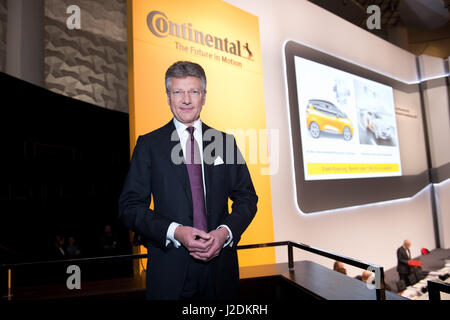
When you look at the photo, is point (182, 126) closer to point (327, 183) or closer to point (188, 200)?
point (188, 200)

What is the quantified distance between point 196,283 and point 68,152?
431 cm

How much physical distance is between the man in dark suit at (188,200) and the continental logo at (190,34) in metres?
1.54

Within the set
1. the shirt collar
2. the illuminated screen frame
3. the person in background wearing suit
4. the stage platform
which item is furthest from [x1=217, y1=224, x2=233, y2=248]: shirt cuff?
the person in background wearing suit

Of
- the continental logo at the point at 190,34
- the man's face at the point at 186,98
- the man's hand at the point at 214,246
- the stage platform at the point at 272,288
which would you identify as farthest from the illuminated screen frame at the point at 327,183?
the man's hand at the point at 214,246

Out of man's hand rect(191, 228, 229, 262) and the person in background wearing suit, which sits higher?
man's hand rect(191, 228, 229, 262)

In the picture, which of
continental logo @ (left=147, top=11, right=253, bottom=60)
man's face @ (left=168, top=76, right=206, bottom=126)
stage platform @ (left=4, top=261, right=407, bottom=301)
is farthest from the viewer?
continental logo @ (left=147, top=11, right=253, bottom=60)

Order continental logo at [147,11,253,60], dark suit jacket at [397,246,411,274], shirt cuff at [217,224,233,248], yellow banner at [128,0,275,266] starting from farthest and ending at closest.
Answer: dark suit jacket at [397,246,411,274] < continental logo at [147,11,253,60] < yellow banner at [128,0,275,266] < shirt cuff at [217,224,233,248]

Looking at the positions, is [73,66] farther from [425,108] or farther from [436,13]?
[425,108]

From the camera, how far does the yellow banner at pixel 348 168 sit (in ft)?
14.7

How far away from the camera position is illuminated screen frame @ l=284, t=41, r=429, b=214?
4.23m

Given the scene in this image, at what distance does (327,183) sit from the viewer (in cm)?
460

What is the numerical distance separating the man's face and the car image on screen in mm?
3231

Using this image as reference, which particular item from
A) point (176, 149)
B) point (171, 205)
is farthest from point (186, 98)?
point (171, 205)

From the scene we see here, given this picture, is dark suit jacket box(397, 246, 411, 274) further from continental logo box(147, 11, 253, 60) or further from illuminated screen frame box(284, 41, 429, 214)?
continental logo box(147, 11, 253, 60)
